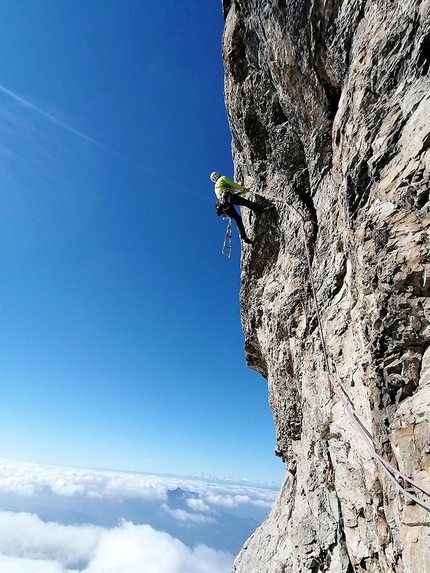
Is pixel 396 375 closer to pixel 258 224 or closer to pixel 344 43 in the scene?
pixel 344 43

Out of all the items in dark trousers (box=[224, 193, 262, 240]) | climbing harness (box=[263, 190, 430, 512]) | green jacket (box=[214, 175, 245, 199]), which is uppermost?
green jacket (box=[214, 175, 245, 199])

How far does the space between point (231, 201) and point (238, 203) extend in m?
0.27

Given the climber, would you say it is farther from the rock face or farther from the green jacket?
the rock face

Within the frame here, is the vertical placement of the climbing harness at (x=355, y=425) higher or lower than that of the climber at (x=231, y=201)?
lower

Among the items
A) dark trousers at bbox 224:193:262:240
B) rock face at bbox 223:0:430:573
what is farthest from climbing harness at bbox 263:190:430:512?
dark trousers at bbox 224:193:262:240

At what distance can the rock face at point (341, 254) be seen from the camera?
4.26 meters

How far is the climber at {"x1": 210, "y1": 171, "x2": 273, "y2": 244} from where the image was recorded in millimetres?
9734

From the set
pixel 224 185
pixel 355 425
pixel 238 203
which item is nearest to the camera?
pixel 355 425

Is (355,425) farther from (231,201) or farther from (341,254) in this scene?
(231,201)

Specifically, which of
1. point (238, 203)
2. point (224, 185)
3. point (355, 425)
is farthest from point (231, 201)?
point (355, 425)

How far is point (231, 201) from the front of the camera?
9891 mm

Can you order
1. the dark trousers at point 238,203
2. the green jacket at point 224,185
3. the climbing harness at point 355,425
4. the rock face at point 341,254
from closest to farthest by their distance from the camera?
1. the climbing harness at point 355,425
2. the rock face at point 341,254
3. the dark trousers at point 238,203
4. the green jacket at point 224,185

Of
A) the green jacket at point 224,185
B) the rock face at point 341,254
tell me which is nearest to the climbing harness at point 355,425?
the rock face at point 341,254

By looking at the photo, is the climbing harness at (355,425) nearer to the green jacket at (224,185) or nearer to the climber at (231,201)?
the climber at (231,201)
